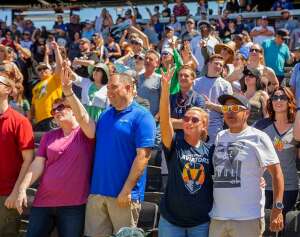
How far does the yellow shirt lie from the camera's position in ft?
26.8

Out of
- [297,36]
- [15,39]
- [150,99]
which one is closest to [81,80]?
[150,99]

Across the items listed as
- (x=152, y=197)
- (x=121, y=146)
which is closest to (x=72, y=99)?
(x=121, y=146)

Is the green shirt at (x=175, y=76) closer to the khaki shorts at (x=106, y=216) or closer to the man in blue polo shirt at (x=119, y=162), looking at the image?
the man in blue polo shirt at (x=119, y=162)

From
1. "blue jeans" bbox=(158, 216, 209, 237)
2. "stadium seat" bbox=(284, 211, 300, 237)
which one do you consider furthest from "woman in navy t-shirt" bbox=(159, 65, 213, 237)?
"stadium seat" bbox=(284, 211, 300, 237)

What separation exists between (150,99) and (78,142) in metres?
2.72

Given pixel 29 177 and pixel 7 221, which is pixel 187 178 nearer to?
pixel 29 177

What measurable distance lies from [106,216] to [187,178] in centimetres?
76

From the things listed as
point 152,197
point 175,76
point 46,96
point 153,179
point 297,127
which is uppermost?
point 175,76

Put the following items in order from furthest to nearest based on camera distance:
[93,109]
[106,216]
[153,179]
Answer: [93,109] < [153,179] < [106,216]

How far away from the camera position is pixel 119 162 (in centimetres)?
483

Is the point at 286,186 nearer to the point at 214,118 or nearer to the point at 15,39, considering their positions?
the point at 214,118

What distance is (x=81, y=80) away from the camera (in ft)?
26.8

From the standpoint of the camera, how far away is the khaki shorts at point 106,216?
4789mm

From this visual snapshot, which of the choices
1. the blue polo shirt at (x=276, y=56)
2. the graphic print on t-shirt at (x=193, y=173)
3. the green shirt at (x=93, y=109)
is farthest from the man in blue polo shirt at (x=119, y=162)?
the blue polo shirt at (x=276, y=56)
